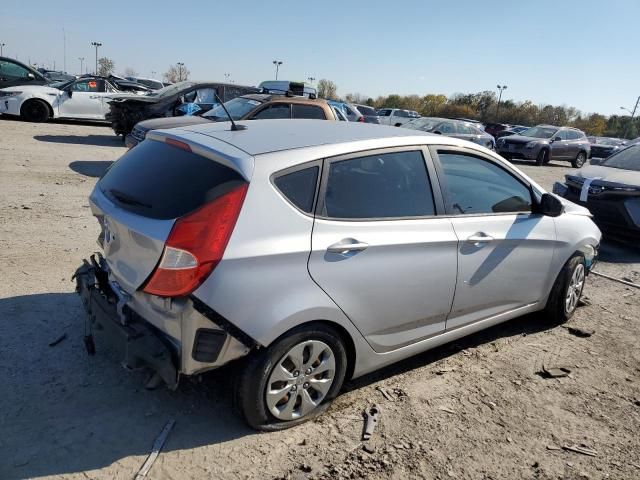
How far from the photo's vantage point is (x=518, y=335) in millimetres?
4473

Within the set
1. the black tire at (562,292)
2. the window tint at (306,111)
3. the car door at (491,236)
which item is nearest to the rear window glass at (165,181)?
the car door at (491,236)

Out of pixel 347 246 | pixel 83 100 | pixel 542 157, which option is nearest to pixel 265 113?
pixel 347 246

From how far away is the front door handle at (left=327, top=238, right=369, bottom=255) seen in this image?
280cm

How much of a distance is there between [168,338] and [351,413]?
1.23 meters

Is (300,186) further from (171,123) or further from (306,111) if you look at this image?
(306,111)

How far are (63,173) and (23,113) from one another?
8588mm

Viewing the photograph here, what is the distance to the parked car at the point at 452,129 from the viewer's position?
693 inches

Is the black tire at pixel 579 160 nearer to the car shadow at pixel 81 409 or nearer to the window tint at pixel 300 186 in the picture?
the window tint at pixel 300 186

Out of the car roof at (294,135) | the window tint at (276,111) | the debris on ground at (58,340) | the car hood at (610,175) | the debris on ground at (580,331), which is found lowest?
the debris on ground at (58,340)

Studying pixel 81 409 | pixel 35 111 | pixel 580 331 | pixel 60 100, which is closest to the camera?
pixel 81 409

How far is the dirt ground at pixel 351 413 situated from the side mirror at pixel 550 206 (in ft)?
3.64

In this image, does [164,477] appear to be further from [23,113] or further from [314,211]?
[23,113]

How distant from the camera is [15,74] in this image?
17172 mm

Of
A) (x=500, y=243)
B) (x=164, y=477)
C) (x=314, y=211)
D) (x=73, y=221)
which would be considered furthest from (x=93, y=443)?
(x=73, y=221)
